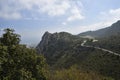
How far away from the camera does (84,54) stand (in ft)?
396

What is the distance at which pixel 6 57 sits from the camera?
136 ft

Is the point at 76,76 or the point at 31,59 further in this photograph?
the point at 76,76

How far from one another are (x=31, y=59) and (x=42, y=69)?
2.98m

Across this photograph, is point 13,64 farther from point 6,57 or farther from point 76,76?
point 76,76

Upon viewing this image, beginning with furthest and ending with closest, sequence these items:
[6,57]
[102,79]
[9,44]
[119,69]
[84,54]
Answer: [84,54] → [119,69] → [102,79] → [9,44] → [6,57]

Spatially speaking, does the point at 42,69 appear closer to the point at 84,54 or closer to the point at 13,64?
the point at 13,64

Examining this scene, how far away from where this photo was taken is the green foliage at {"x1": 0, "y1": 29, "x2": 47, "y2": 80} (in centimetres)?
4088

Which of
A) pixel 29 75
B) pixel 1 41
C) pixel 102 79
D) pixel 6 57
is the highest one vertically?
pixel 1 41

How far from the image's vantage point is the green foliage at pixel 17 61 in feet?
134

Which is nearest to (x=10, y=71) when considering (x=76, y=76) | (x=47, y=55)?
(x=76, y=76)

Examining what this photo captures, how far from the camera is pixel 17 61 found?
4338 centimetres

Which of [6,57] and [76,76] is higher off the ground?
[6,57]

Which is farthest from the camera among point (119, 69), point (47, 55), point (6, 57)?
point (47, 55)

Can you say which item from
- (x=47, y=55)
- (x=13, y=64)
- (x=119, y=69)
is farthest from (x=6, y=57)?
(x=47, y=55)
